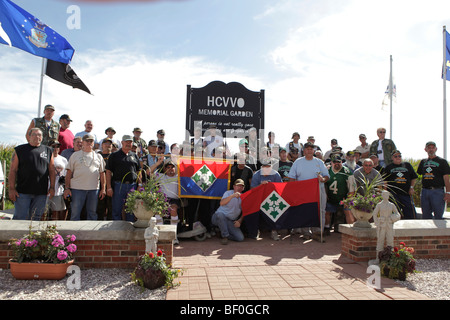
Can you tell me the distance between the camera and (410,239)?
5.50 metres

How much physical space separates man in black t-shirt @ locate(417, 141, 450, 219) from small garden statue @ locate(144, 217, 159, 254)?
19.8ft

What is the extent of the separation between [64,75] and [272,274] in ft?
24.0

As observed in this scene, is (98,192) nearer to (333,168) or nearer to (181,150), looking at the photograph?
(181,150)

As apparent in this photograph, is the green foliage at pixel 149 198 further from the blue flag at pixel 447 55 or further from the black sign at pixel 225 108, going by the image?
the blue flag at pixel 447 55

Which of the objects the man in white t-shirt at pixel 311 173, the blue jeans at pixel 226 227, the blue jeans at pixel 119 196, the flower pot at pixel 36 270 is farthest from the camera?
the man in white t-shirt at pixel 311 173

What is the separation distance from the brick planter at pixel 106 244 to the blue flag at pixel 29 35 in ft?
13.1

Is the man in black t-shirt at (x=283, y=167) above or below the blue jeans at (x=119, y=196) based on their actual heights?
above

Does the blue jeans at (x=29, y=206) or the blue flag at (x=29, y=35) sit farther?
the blue flag at (x=29, y=35)

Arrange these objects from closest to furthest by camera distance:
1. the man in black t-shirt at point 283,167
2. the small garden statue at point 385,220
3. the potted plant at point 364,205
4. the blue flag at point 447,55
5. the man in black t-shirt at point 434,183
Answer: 1. the small garden statue at point 385,220
2. the potted plant at point 364,205
3. the man in black t-shirt at point 434,183
4. the man in black t-shirt at point 283,167
5. the blue flag at point 447,55

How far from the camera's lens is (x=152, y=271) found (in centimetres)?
395

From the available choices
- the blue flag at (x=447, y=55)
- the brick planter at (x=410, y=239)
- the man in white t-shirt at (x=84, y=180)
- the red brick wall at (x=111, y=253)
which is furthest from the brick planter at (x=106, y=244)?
the blue flag at (x=447, y=55)

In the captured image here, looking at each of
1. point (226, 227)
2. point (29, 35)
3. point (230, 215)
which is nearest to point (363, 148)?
point (230, 215)

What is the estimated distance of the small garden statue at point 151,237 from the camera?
4.32m

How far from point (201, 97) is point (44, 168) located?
15.4 ft
